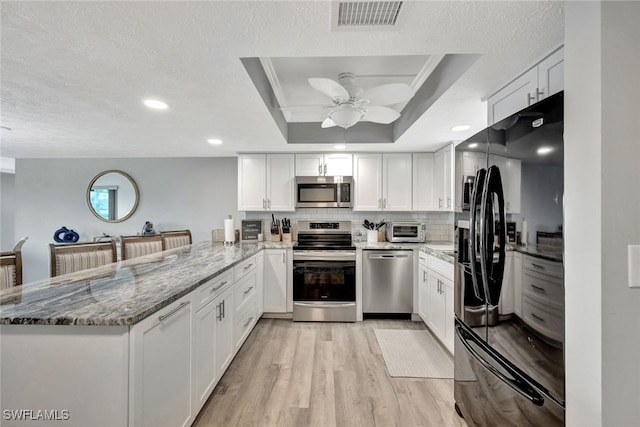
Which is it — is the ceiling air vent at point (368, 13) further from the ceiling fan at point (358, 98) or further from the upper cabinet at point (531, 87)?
the upper cabinet at point (531, 87)

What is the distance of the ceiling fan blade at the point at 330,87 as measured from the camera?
5.76 feet

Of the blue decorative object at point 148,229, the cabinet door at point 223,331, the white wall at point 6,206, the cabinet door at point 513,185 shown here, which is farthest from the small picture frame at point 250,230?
the white wall at point 6,206

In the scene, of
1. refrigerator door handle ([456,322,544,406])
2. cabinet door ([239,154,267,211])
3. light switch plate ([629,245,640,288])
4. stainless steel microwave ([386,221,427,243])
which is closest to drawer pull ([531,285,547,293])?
light switch plate ([629,245,640,288])

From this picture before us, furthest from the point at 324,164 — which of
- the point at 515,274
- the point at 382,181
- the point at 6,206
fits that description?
the point at 6,206

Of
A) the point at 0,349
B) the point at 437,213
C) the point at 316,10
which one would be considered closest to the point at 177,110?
the point at 316,10

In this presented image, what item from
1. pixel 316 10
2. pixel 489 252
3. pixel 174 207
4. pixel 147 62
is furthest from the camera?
pixel 174 207

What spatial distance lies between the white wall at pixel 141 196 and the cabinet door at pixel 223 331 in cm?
237

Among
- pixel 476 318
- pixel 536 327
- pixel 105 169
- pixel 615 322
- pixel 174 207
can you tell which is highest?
pixel 105 169

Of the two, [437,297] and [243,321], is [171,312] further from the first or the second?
[437,297]

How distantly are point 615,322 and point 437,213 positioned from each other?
332 cm

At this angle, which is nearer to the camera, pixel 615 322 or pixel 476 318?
pixel 615 322

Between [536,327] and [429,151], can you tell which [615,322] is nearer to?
[536,327]

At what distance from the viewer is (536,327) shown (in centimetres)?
117

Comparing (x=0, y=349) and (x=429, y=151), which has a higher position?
(x=429, y=151)
